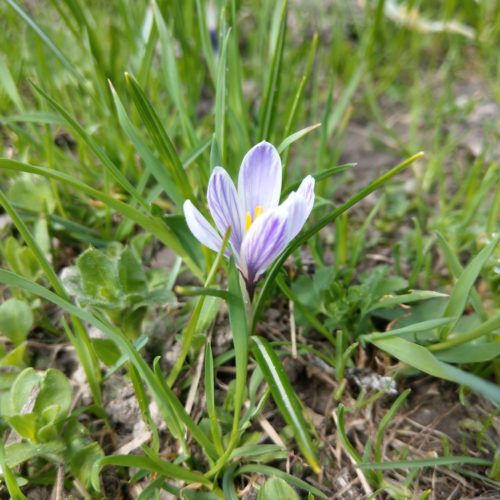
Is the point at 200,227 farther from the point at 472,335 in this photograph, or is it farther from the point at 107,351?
the point at 472,335

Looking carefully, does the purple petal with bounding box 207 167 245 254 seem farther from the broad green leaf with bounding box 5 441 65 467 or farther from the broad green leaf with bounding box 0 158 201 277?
the broad green leaf with bounding box 5 441 65 467

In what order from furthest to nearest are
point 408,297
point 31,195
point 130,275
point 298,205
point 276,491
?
point 31,195 < point 130,275 < point 408,297 < point 276,491 < point 298,205

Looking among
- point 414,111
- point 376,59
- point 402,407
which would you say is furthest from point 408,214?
point 376,59

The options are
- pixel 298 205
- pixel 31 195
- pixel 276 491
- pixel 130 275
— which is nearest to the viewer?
pixel 298 205

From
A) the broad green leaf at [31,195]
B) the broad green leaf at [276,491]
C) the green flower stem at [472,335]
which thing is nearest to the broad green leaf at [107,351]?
the broad green leaf at [276,491]

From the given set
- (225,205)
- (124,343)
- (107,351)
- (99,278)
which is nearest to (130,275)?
(99,278)

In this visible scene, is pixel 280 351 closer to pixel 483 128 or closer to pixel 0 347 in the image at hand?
pixel 0 347

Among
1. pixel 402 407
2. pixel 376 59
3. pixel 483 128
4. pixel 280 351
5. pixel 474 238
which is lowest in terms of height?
pixel 402 407
